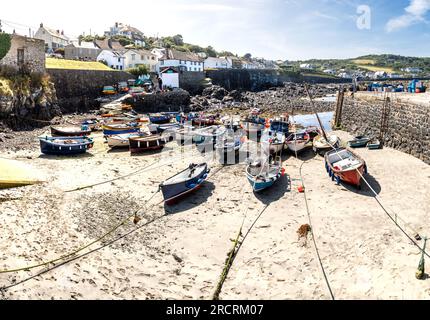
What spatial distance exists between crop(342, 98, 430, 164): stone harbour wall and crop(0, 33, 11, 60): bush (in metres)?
32.5

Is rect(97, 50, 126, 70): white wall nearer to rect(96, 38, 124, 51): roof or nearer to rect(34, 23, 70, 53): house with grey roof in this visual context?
rect(96, 38, 124, 51): roof

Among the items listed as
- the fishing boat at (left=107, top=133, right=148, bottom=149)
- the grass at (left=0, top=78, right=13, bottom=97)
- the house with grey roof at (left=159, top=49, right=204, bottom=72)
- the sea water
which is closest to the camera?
the fishing boat at (left=107, top=133, right=148, bottom=149)

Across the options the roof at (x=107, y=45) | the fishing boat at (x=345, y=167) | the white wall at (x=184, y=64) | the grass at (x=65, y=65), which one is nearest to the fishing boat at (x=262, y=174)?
the fishing boat at (x=345, y=167)

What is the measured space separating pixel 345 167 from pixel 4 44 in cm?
3115

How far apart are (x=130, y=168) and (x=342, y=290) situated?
1417 cm

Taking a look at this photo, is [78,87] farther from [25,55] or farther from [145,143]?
[145,143]

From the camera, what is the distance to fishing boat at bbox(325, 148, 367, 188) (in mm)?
16156

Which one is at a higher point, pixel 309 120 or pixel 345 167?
pixel 309 120

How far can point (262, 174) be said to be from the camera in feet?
56.1

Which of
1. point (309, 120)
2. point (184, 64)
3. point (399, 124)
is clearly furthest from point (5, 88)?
point (184, 64)

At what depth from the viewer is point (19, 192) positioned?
47.2ft

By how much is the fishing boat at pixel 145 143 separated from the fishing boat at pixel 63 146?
292cm

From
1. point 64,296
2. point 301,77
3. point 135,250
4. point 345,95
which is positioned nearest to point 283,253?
point 135,250

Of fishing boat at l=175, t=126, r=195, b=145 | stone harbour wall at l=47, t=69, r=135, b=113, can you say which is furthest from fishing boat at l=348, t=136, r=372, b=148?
stone harbour wall at l=47, t=69, r=135, b=113
